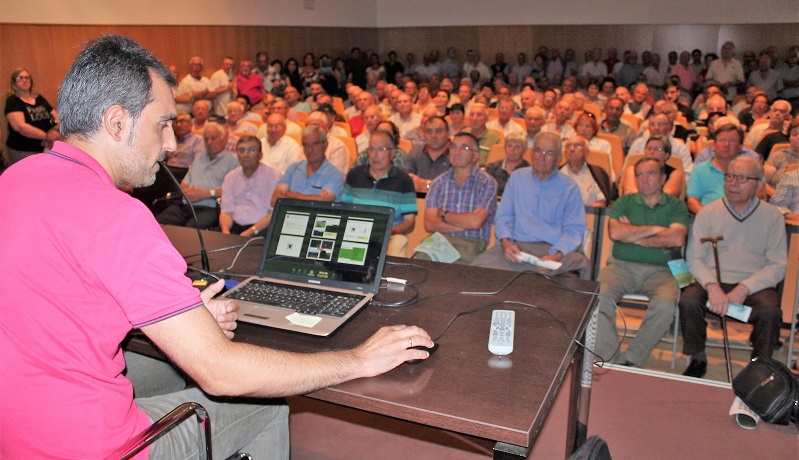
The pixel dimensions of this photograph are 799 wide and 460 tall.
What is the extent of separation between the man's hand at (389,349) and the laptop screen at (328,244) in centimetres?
41

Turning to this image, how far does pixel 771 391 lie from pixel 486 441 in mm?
1038

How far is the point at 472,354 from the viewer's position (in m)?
1.60

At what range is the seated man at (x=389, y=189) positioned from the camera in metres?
4.15

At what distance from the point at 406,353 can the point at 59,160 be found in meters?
0.85

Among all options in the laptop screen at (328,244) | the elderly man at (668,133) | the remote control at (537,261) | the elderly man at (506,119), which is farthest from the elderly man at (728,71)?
the laptop screen at (328,244)

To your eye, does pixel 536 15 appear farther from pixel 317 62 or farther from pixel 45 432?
pixel 45 432

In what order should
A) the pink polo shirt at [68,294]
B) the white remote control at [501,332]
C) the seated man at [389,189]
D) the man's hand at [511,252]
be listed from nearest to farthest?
the pink polo shirt at [68,294], the white remote control at [501,332], the man's hand at [511,252], the seated man at [389,189]

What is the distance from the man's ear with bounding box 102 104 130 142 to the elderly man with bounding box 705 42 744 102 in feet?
43.2

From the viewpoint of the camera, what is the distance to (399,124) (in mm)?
8125

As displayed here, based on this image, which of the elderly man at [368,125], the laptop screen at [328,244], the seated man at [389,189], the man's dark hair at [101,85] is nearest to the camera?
the man's dark hair at [101,85]

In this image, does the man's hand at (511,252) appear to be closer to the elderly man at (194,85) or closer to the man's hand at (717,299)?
the man's hand at (717,299)

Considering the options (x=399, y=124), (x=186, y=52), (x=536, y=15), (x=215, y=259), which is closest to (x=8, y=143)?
(x=186, y=52)

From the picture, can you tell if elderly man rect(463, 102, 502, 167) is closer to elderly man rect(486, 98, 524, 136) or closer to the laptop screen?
elderly man rect(486, 98, 524, 136)

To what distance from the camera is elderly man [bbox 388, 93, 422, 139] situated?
26.2 feet
